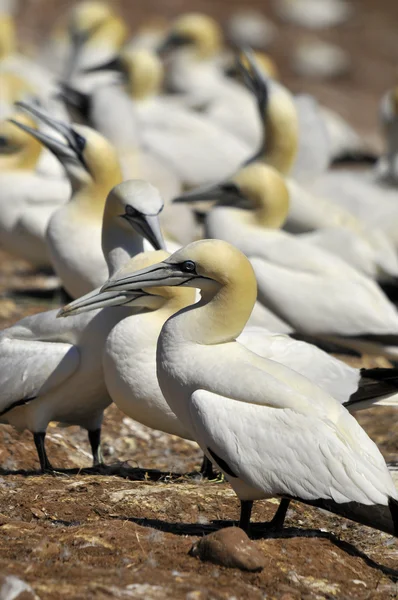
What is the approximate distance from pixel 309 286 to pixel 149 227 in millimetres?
2390

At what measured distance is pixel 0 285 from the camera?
11586 millimetres

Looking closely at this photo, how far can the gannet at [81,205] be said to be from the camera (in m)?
8.04

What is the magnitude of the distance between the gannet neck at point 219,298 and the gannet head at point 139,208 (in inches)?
59.3

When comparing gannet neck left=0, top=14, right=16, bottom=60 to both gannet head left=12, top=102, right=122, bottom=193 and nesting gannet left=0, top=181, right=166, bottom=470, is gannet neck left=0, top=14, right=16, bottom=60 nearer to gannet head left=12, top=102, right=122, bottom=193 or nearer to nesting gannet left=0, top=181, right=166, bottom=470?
gannet head left=12, top=102, right=122, bottom=193

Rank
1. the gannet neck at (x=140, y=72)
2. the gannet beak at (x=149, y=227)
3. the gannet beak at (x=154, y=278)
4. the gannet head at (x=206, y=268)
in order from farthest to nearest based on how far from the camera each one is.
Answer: the gannet neck at (x=140, y=72) < the gannet beak at (x=149, y=227) < the gannet beak at (x=154, y=278) < the gannet head at (x=206, y=268)

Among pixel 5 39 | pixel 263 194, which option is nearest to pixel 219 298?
pixel 263 194

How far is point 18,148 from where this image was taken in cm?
1169

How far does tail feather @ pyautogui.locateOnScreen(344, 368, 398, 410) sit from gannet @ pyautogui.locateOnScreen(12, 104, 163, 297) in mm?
2532

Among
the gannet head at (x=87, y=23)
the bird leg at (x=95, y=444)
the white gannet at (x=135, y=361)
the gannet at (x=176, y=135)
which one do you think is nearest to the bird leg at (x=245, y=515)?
the white gannet at (x=135, y=361)

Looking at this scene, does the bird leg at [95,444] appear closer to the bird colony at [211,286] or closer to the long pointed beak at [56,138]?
the bird colony at [211,286]

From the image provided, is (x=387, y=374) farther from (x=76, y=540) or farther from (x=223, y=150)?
(x=223, y=150)

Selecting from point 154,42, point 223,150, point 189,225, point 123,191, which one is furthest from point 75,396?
point 154,42

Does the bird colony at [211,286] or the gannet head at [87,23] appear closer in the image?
the bird colony at [211,286]

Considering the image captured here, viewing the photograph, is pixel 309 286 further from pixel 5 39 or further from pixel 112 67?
pixel 5 39
